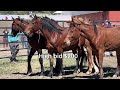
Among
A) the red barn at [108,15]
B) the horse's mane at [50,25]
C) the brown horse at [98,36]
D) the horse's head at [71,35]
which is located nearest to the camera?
the brown horse at [98,36]

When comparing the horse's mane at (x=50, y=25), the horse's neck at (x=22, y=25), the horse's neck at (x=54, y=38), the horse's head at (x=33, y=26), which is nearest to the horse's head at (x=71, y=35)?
the horse's neck at (x=54, y=38)

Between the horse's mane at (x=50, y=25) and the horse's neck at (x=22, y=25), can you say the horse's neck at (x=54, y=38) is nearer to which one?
the horse's mane at (x=50, y=25)

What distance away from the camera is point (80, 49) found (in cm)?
839

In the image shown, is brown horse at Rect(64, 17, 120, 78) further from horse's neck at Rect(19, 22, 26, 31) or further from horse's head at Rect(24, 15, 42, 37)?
horse's neck at Rect(19, 22, 26, 31)

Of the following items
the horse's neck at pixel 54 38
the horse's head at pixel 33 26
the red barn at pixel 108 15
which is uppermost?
the red barn at pixel 108 15

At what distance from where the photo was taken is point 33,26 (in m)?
7.33

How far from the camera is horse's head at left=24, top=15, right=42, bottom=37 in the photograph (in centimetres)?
731

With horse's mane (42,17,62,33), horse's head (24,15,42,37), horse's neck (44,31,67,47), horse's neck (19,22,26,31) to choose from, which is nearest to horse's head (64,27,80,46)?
horse's neck (44,31,67,47)

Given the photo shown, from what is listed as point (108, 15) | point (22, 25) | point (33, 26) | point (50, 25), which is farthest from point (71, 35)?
point (108, 15)

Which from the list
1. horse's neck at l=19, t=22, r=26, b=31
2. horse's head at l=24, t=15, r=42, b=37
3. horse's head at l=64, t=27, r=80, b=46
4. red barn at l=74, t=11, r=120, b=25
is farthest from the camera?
red barn at l=74, t=11, r=120, b=25

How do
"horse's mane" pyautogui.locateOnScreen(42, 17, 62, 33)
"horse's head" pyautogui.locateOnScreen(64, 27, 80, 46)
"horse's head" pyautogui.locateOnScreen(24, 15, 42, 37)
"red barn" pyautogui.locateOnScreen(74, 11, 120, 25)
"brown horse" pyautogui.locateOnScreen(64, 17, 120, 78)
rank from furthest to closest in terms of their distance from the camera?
"red barn" pyautogui.locateOnScreen(74, 11, 120, 25)
"horse's mane" pyautogui.locateOnScreen(42, 17, 62, 33)
"horse's head" pyautogui.locateOnScreen(24, 15, 42, 37)
"horse's head" pyautogui.locateOnScreen(64, 27, 80, 46)
"brown horse" pyautogui.locateOnScreen(64, 17, 120, 78)

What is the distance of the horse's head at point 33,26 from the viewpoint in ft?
24.0

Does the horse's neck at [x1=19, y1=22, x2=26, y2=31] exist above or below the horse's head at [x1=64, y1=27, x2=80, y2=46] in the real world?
above

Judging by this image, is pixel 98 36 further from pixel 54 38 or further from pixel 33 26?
pixel 33 26
